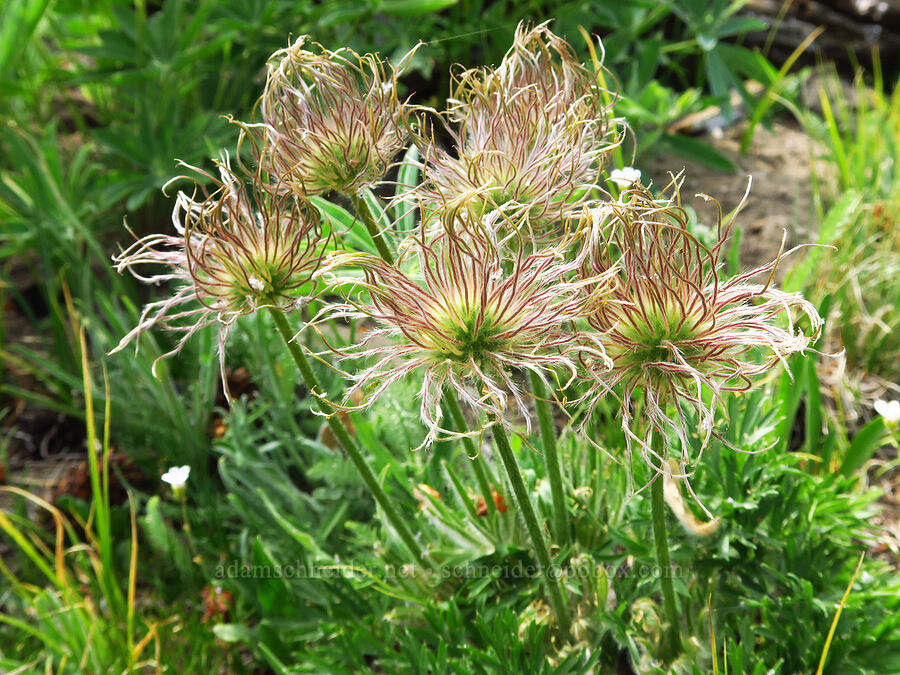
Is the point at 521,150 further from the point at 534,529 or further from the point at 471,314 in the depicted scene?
the point at 534,529

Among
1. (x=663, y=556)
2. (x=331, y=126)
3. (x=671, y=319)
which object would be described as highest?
(x=331, y=126)

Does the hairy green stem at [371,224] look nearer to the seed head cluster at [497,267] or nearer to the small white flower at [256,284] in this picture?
the seed head cluster at [497,267]

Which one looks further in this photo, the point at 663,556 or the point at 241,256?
the point at 663,556

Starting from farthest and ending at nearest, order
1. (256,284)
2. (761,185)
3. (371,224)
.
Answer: (761,185) < (371,224) < (256,284)

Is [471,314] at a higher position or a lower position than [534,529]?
higher

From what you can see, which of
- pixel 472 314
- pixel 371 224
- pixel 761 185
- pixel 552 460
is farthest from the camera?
pixel 761 185

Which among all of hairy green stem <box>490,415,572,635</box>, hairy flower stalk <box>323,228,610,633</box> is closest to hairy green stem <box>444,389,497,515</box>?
hairy green stem <box>490,415,572,635</box>

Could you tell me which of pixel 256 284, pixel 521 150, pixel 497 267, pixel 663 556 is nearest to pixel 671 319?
pixel 497 267
